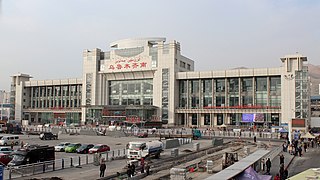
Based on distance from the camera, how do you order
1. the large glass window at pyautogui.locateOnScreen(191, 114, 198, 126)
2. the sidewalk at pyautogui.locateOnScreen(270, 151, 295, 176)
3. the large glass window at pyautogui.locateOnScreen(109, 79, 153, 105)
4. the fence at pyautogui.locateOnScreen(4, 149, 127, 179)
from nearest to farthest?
the fence at pyautogui.locateOnScreen(4, 149, 127, 179), the sidewalk at pyautogui.locateOnScreen(270, 151, 295, 176), the large glass window at pyautogui.locateOnScreen(191, 114, 198, 126), the large glass window at pyautogui.locateOnScreen(109, 79, 153, 105)

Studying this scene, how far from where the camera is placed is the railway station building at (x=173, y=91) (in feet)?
348

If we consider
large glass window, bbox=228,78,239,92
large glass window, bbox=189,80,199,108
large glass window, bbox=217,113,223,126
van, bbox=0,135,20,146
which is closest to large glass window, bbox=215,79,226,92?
large glass window, bbox=228,78,239,92

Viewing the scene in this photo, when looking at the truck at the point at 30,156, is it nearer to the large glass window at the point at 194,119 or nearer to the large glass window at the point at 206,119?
the large glass window at the point at 194,119

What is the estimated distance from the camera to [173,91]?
118 meters

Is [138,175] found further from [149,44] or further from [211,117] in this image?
[149,44]

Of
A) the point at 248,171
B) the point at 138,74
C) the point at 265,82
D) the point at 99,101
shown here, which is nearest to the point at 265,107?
the point at 265,82

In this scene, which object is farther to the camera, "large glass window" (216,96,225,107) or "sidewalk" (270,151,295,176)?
"large glass window" (216,96,225,107)

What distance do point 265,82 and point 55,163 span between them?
297 ft

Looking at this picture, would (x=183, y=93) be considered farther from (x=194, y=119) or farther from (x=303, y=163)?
(x=303, y=163)

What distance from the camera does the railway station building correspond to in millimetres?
105931

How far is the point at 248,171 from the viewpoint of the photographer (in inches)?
670

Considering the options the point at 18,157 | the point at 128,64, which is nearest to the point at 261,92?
the point at 128,64

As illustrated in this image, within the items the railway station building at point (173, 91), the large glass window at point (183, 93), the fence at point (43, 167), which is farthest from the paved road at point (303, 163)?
the large glass window at point (183, 93)

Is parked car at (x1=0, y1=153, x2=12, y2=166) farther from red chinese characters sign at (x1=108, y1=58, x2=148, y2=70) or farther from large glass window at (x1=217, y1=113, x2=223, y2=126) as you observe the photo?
red chinese characters sign at (x1=108, y1=58, x2=148, y2=70)
